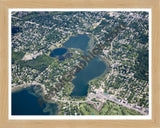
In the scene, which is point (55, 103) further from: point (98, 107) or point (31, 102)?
point (98, 107)

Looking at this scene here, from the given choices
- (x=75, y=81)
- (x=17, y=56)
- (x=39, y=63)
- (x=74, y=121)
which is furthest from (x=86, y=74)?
(x=74, y=121)

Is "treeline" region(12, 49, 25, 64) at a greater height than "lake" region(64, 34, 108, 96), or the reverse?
"treeline" region(12, 49, 25, 64)

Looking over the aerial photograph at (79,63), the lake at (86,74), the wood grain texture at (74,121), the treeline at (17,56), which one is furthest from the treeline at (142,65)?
the treeline at (17,56)

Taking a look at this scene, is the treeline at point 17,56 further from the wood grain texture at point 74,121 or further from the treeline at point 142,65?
the treeline at point 142,65

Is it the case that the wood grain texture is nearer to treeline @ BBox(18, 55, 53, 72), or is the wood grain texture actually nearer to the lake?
the lake

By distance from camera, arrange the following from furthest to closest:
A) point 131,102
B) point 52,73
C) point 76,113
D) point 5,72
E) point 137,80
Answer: point 52,73, point 137,80, point 131,102, point 76,113, point 5,72

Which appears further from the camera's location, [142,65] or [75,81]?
[75,81]

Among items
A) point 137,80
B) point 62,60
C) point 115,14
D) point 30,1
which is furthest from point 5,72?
→ point 115,14

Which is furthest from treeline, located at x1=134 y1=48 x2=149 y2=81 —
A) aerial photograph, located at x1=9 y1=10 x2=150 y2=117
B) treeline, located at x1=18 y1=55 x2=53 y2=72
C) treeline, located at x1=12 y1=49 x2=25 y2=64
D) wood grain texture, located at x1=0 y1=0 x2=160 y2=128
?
treeline, located at x1=12 y1=49 x2=25 y2=64

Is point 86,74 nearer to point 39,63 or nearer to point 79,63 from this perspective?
point 79,63
